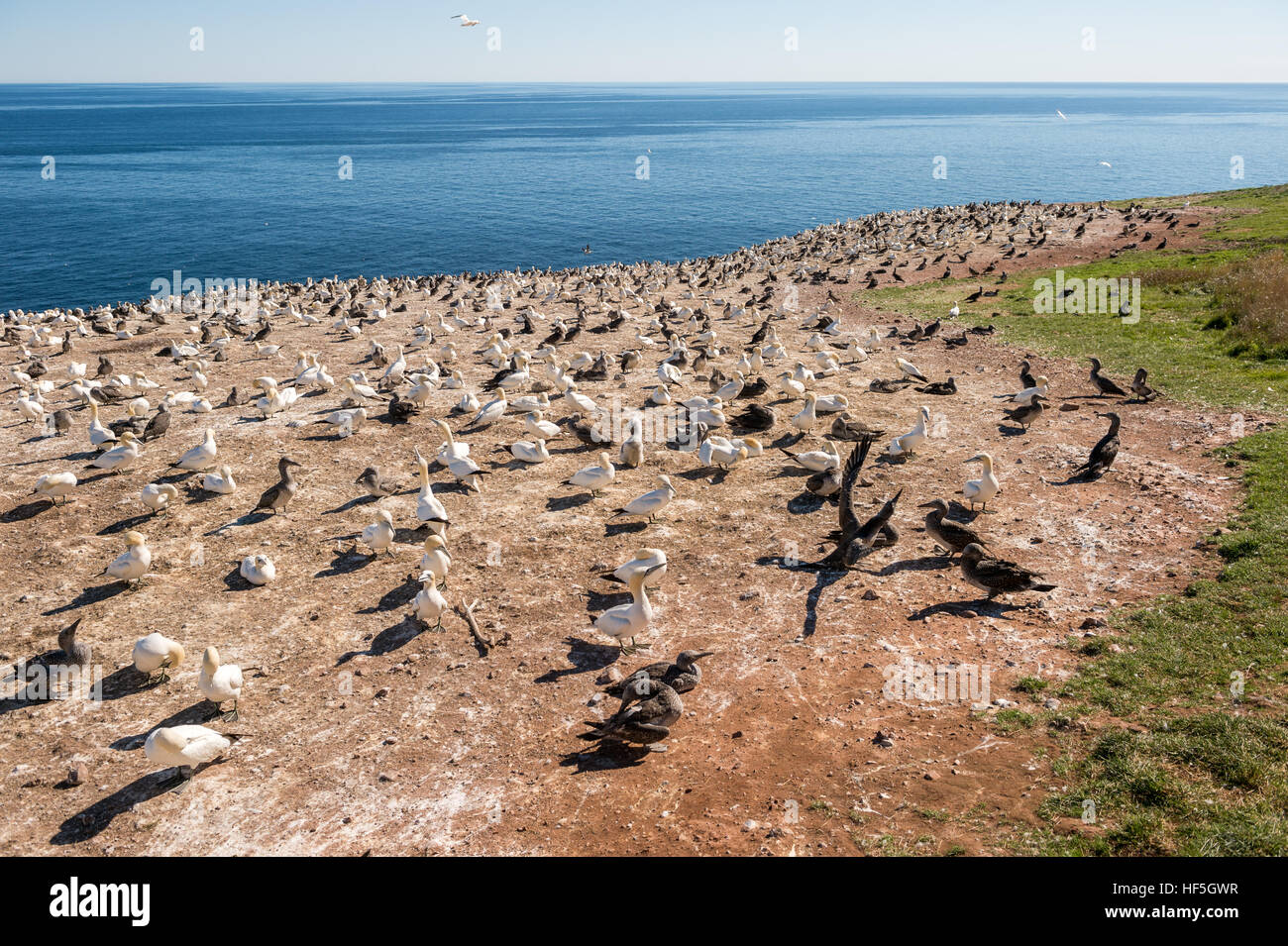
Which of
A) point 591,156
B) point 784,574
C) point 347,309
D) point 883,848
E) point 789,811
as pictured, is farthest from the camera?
point 591,156

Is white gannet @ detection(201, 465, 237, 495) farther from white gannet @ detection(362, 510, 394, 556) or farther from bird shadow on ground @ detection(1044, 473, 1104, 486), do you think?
bird shadow on ground @ detection(1044, 473, 1104, 486)

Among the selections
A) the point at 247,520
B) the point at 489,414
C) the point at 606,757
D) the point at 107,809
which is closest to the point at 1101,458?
the point at 606,757

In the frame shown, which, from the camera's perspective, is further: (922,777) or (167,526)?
(167,526)

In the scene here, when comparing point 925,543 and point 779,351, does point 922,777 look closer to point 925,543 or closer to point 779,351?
point 925,543

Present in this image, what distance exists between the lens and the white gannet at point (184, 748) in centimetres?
839

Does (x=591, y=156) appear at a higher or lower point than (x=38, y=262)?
higher

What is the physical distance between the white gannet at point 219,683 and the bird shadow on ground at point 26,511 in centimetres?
886

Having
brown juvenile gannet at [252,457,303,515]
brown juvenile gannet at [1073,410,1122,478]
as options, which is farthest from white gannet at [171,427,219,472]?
brown juvenile gannet at [1073,410,1122,478]

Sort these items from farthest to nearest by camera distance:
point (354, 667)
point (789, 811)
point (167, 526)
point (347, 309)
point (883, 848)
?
point (347, 309) → point (167, 526) → point (354, 667) → point (789, 811) → point (883, 848)

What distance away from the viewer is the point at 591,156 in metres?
146

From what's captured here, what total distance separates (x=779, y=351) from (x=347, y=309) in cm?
2146

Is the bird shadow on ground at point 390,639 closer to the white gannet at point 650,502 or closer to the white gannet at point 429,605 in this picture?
the white gannet at point 429,605

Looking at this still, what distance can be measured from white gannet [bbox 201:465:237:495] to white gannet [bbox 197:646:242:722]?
286 inches

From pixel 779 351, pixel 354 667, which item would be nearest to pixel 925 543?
pixel 354 667
